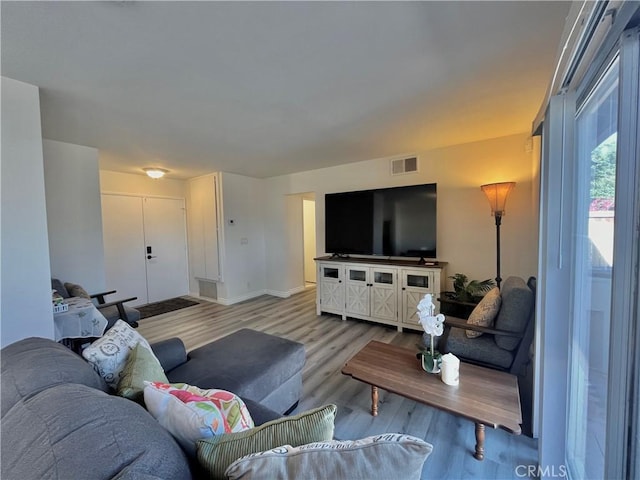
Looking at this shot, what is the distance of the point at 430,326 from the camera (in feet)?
5.49

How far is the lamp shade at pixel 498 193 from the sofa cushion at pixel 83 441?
10.6 feet

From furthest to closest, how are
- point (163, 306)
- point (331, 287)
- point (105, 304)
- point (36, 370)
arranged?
point (163, 306) → point (331, 287) → point (105, 304) → point (36, 370)

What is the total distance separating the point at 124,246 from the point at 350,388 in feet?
15.3

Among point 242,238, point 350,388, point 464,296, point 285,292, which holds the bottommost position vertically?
point 350,388

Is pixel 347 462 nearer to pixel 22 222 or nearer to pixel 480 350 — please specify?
pixel 480 350

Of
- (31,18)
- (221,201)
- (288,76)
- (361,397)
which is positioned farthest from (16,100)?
(361,397)

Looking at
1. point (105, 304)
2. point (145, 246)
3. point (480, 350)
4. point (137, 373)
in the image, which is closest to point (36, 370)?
point (137, 373)

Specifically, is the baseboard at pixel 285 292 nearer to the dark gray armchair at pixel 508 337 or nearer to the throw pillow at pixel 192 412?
the dark gray armchair at pixel 508 337

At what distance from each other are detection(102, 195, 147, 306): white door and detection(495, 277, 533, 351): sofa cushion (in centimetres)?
559

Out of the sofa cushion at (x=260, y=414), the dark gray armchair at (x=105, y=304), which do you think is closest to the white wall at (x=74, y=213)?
the dark gray armchair at (x=105, y=304)

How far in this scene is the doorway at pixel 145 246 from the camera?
454 cm

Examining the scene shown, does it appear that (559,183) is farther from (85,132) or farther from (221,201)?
(221,201)

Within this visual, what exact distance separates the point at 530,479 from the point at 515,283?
1.26m

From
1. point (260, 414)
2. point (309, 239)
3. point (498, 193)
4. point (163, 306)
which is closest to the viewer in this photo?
point (260, 414)
